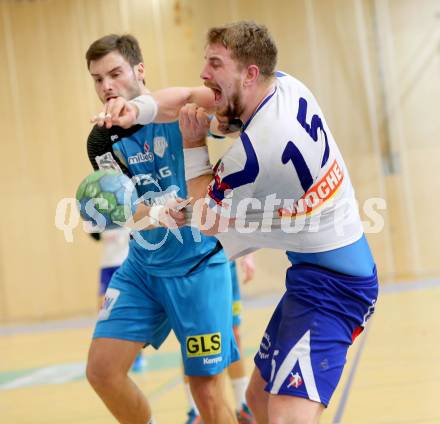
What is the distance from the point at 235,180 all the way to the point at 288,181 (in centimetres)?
23

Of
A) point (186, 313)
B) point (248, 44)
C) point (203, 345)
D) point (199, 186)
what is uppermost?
point (248, 44)

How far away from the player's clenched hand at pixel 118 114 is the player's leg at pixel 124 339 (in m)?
1.15

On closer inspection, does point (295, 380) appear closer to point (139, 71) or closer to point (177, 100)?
point (177, 100)

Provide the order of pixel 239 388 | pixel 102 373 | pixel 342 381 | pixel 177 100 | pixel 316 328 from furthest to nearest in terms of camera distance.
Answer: pixel 342 381
pixel 239 388
pixel 102 373
pixel 177 100
pixel 316 328

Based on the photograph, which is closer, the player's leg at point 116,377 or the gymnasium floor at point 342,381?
the player's leg at point 116,377

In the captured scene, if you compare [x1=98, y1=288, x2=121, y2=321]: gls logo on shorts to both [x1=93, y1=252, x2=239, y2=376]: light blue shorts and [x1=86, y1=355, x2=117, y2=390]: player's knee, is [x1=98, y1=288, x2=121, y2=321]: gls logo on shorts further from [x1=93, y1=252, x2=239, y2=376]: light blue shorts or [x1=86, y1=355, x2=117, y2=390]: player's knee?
[x1=86, y1=355, x2=117, y2=390]: player's knee

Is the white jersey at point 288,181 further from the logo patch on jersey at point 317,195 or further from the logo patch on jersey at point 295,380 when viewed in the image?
the logo patch on jersey at point 295,380

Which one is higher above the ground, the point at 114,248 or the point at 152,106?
the point at 152,106

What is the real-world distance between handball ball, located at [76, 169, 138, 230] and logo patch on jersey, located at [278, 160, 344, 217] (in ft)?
Result: 2.49

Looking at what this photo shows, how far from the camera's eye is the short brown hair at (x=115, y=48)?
4488 millimetres

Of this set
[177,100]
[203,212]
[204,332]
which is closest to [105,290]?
[204,332]

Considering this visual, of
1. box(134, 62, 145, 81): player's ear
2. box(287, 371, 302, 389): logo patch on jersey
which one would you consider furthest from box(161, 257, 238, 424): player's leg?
box(134, 62, 145, 81): player's ear

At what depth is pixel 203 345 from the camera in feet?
14.4

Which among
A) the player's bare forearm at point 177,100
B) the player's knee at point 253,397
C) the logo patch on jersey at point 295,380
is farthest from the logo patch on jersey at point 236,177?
the player's knee at point 253,397
